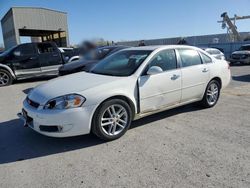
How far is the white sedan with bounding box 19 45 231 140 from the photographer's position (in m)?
3.44

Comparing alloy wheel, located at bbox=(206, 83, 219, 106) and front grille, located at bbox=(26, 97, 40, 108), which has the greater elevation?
front grille, located at bbox=(26, 97, 40, 108)

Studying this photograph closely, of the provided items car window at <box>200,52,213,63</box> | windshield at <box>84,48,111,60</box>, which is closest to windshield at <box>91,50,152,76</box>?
car window at <box>200,52,213,63</box>

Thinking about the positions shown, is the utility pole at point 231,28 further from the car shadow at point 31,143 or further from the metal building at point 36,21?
the car shadow at point 31,143

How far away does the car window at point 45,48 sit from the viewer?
1034 cm

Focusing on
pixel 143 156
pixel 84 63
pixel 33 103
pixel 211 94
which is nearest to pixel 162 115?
pixel 211 94

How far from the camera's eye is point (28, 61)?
A: 9961 millimetres

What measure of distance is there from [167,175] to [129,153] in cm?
74

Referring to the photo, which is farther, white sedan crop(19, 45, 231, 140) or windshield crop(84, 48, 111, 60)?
windshield crop(84, 48, 111, 60)

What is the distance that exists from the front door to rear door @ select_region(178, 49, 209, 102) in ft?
0.62

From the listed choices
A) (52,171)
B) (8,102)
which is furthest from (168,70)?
(8,102)

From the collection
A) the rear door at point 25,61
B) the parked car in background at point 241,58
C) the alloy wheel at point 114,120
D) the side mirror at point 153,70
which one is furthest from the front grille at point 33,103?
the parked car in background at point 241,58

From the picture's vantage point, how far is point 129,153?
3350mm

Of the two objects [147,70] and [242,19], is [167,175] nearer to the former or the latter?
[147,70]

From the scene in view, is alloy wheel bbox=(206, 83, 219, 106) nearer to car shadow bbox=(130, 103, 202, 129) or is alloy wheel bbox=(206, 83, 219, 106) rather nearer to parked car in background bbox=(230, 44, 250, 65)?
car shadow bbox=(130, 103, 202, 129)
